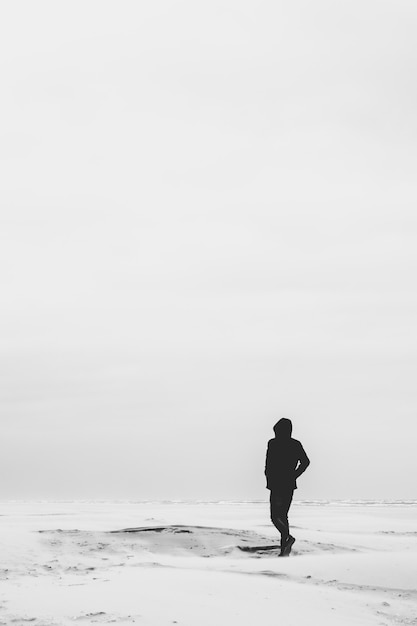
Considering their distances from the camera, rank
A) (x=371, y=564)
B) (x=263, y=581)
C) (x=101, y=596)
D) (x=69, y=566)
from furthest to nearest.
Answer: (x=69, y=566) → (x=371, y=564) → (x=263, y=581) → (x=101, y=596)

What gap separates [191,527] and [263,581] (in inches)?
229

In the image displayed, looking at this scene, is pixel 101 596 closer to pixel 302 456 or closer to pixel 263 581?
pixel 263 581

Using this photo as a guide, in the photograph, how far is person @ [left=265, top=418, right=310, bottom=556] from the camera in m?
11.8

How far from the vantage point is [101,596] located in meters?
7.07

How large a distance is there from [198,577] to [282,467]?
3974 millimetres

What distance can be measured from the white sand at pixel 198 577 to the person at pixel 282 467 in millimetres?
738

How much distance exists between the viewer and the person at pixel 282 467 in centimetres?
1183

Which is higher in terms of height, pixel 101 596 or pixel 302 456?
pixel 302 456

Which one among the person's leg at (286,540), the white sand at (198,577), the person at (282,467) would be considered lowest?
the white sand at (198,577)

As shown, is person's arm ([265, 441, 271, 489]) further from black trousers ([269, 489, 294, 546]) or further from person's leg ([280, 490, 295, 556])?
person's leg ([280, 490, 295, 556])

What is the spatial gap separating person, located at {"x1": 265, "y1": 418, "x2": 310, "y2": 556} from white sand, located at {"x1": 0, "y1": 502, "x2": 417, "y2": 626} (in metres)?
0.74

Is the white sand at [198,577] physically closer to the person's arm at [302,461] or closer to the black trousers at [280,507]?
the black trousers at [280,507]

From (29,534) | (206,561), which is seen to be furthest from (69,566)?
(29,534)

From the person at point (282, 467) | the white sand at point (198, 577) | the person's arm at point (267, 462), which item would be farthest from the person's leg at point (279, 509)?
the white sand at point (198, 577)
